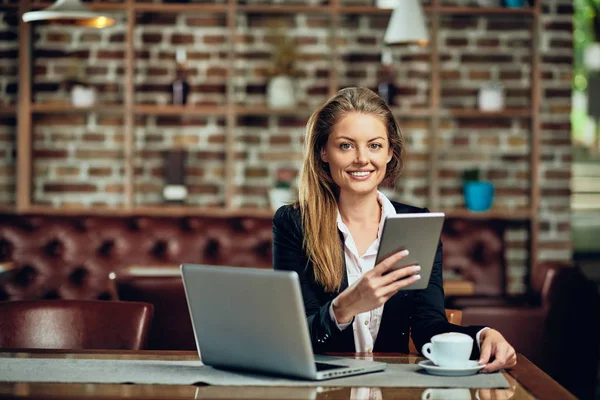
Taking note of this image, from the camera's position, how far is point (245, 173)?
490 cm

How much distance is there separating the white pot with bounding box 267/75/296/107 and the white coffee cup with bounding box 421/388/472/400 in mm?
3331

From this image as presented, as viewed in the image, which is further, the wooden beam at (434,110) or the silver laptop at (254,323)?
the wooden beam at (434,110)

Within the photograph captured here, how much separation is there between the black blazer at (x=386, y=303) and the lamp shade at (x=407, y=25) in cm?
208

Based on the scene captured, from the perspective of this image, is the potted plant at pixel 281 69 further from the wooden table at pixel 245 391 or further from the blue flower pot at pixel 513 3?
the wooden table at pixel 245 391

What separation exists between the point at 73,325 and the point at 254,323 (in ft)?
2.49

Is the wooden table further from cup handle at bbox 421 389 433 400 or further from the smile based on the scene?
the smile

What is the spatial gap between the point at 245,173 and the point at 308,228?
2722 mm

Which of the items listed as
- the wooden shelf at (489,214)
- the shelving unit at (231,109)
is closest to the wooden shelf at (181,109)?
the shelving unit at (231,109)

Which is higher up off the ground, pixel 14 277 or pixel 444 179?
pixel 444 179

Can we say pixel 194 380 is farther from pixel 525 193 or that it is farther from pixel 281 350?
pixel 525 193

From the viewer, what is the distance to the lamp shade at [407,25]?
4.13 metres

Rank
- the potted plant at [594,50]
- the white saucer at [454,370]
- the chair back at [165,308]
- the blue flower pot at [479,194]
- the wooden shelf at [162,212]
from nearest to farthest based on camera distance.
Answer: the white saucer at [454,370], the chair back at [165,308], the wooden shelf at [162,212], the blue flower pot at [479,194], the potted plant at [594,50]

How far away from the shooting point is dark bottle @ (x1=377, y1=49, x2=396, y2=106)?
187 inches

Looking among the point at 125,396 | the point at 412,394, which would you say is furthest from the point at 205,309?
the point at 412,394
